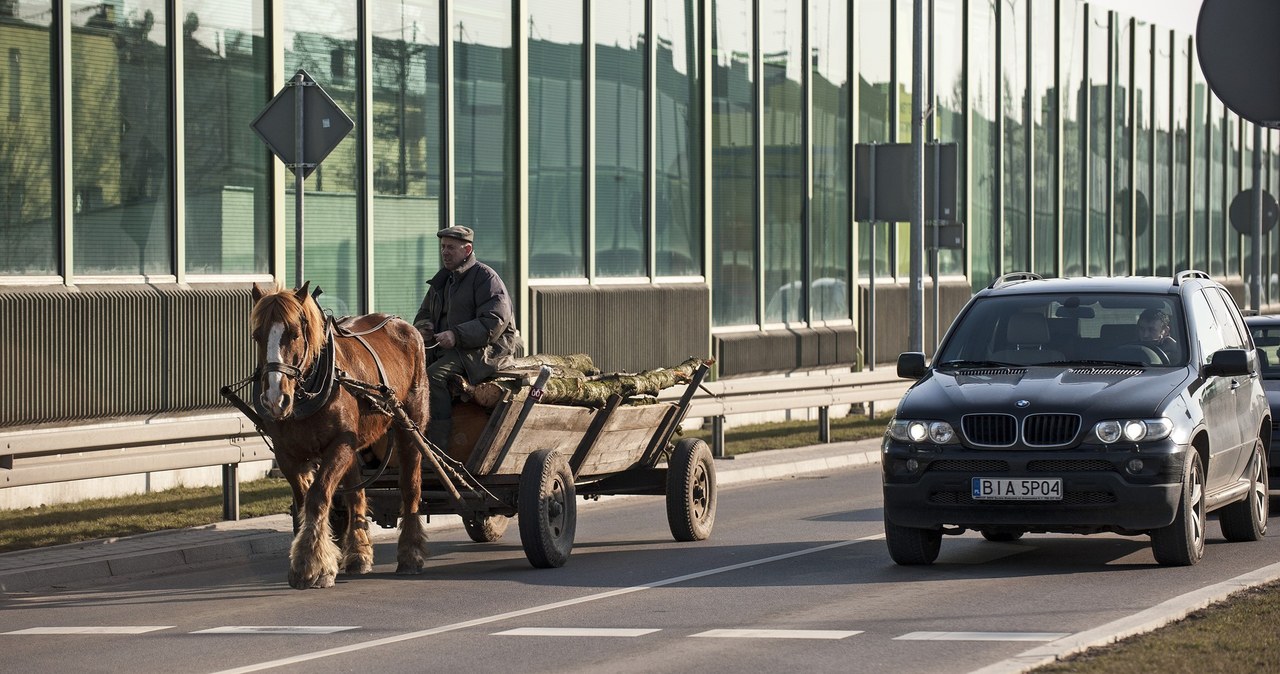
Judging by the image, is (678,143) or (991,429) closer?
(991,429)

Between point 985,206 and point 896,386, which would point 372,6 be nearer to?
point 896,386

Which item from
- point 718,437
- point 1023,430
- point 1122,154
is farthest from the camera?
point 1122,154

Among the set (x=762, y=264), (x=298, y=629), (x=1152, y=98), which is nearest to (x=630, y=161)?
(x=762, y=264)

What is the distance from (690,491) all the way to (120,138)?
22.4ft

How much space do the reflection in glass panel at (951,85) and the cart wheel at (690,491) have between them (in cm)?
2169

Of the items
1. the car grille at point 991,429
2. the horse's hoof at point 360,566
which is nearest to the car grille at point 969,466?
the car grille at point 991,429

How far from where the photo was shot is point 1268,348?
1697cm

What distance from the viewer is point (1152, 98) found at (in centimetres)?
4856

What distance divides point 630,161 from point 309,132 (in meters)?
11.3

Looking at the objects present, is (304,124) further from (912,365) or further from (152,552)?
(912,365)

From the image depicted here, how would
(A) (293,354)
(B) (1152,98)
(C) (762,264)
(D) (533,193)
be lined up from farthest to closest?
(B) (1152,98)
(C) (762,264)
(D) (533,193)
(A) (293,354)

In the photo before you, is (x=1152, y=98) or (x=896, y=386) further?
(x=1152, y=98)

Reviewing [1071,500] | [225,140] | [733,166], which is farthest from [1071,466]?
[733,166]

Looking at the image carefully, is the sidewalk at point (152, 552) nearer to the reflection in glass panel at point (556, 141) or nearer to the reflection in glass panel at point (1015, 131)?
the reflection in glass panel at point (556, 141)
